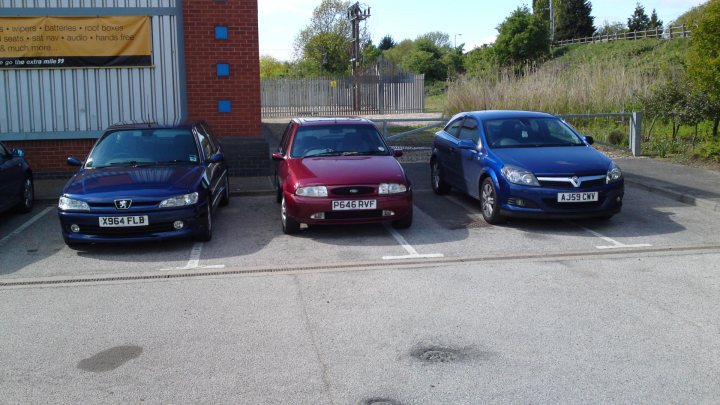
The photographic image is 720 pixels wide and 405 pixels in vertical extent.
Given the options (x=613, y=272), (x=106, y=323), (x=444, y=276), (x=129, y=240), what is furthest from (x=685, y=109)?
(x=106, y=323)

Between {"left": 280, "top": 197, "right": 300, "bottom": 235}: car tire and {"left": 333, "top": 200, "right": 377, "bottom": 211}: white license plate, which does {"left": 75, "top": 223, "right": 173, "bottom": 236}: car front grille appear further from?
{"left": 333, "top": 200, "right": 377, "bottom": 211}: white license plate

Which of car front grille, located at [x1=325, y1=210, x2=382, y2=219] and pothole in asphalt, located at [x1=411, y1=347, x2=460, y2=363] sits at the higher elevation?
car front grille, located at [x1=325, y1=210, x2=382, y2=219]

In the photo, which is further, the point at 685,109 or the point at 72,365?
the point at 685,109

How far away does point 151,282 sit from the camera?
24.3 feet

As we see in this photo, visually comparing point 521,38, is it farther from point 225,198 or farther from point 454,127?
point 225,198

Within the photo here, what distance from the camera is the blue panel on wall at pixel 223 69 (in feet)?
46.2

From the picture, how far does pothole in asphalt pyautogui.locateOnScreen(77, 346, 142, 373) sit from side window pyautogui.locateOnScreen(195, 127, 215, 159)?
5.04 metres

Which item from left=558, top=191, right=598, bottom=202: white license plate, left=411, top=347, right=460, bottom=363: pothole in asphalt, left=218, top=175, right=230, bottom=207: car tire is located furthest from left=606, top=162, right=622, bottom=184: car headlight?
left=218, top=175, right=230, bottom=207: car tire

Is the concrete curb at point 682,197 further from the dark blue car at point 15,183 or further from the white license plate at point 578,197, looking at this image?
the dark blue car at point 15,183

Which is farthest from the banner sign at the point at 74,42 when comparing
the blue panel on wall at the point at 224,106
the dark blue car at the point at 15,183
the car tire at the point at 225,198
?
the car tire at the point at 225,198

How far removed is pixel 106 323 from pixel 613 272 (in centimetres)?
503

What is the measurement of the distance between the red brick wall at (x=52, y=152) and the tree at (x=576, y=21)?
245ft

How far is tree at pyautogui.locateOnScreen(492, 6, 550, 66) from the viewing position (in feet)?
194

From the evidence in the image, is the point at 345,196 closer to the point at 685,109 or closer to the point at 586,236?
the point at 586,236
